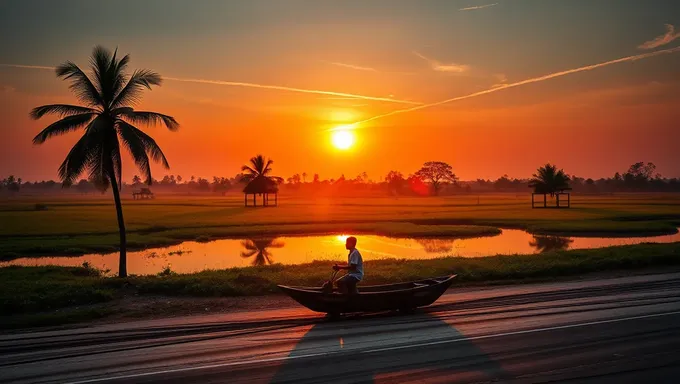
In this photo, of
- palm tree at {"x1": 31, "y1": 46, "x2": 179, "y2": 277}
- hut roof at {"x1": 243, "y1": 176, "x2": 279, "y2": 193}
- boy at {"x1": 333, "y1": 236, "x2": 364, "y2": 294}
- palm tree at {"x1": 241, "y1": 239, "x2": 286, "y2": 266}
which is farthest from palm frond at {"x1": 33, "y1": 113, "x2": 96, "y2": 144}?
hut roof at {"x1": 243, "y1": 176, "x2": 279, "y2": 193}

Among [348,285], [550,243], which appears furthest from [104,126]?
[550,243]

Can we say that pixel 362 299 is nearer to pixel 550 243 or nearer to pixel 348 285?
pixel 348 285

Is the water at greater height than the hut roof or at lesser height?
lesser

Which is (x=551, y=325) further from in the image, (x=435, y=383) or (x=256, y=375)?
(x=256, y=375)

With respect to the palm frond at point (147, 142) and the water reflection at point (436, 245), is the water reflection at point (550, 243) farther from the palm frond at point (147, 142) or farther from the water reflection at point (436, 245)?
the palm frond at point (147, 142)

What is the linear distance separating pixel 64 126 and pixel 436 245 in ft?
94.5

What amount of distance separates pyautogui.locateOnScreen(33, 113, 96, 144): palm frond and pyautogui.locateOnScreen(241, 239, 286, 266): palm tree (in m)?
13.1

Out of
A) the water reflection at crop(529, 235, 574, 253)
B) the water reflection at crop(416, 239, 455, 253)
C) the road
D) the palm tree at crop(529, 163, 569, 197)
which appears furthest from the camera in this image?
the palm tree at crop(529, 163, 569, 197)

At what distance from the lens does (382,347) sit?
11297 millimetres

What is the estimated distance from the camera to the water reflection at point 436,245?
3853 centimetres

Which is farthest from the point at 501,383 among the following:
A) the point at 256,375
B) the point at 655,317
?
the point at 655,317

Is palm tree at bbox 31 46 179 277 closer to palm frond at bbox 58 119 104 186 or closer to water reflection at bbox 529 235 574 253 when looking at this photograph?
palm frond at bbox 58 119 104 186

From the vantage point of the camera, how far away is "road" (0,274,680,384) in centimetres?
962

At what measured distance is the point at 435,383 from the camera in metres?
9.09
